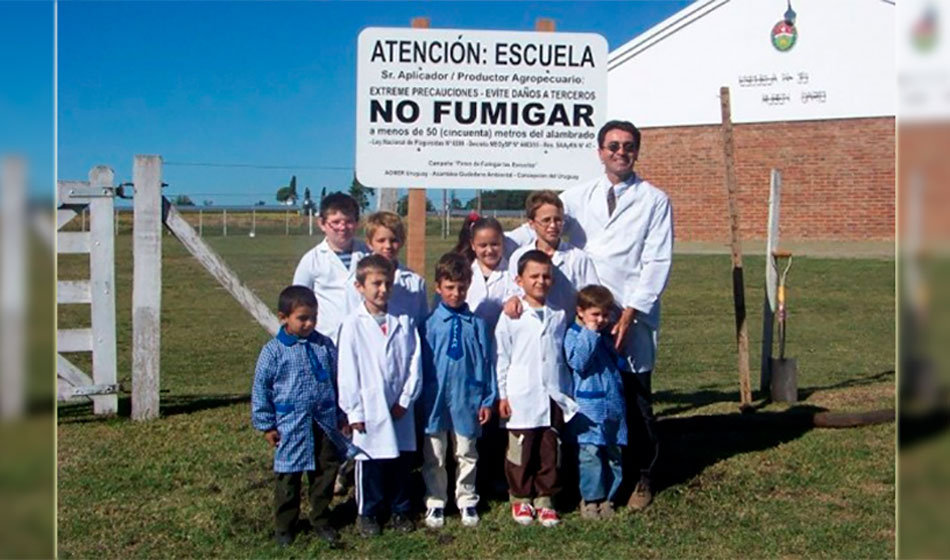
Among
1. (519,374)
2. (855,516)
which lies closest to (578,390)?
(519,374)

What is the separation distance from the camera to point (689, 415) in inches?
315

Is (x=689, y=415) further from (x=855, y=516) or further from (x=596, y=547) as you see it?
(x=596, y=547)

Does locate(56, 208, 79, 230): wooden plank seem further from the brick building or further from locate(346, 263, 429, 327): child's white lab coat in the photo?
the brick building

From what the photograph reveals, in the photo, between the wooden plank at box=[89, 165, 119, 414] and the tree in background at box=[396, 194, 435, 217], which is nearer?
the tree in background at box=[396, 194, 435, 217]

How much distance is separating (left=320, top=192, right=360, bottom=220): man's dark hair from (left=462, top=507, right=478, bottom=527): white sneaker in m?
1.65

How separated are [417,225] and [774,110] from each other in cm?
2128

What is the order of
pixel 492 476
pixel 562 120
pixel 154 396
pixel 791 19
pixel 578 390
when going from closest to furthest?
pixel 578 390
pixel 492 476
pixel 562 120
pixel 154 396
pixel 791 19

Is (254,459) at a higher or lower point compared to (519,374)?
lower

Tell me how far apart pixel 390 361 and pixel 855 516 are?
2638 mm

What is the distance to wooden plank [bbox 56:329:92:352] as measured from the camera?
7.73 metres

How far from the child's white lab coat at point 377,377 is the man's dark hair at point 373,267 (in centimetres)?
17

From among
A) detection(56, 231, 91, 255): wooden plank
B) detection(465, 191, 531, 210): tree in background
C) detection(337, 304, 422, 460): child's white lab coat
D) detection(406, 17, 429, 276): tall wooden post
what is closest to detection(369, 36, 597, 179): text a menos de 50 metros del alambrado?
detection(406, 17, 429, 276): tall wooden post

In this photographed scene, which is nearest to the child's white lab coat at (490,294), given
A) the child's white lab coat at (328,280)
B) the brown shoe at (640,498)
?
the child's white lab coat at (328,280)

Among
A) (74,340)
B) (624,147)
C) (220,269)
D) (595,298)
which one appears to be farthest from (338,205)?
(74,340)
